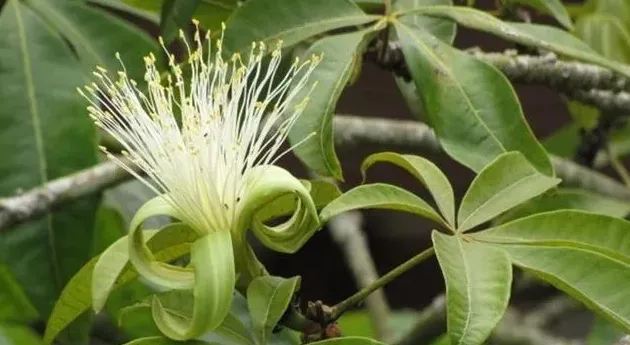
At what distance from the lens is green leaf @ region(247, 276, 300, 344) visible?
60 centimetres

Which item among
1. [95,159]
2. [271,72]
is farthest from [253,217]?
[95,159]

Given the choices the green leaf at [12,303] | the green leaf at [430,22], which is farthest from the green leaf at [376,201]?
the green leaf at [12,303]

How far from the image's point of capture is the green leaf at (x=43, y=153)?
874 millimetres

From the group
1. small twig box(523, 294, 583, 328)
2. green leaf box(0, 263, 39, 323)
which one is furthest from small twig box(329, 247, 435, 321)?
small twig box(523, 294, 583, 328)

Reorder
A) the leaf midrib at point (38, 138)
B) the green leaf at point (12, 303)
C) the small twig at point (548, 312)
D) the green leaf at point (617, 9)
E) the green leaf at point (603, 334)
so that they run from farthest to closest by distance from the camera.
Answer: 1. the small twig at point (548, 312)
2. the green leaf at point (603, 334)
3. the green leaf at point (617, 9)
4. the green leaf at point (12, 303)
5. the leaf midrib at point (38, 138)

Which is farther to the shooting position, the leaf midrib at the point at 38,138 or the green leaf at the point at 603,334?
the green leaf at the point at 603,334

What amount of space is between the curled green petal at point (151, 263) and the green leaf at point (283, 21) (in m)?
0.20

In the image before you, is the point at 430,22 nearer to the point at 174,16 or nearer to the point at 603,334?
the point at 174,16

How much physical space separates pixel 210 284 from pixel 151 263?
63mm

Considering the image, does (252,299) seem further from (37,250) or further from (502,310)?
(37,250)

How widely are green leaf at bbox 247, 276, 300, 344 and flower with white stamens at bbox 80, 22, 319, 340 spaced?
24 mm

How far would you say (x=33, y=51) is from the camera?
922 millimetres

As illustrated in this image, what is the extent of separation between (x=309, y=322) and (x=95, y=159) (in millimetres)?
307

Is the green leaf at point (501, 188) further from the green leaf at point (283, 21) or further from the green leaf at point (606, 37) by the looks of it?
the green leaf at point (606, 37)
